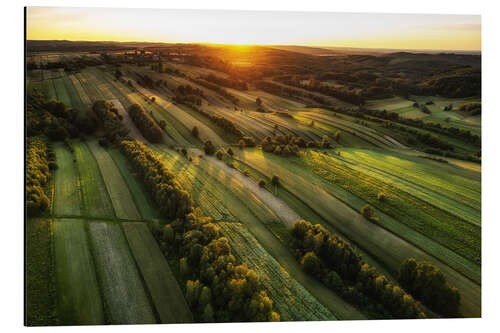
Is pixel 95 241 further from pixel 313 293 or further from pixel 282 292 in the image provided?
pixel 313 293

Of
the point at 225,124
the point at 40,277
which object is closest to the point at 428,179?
the point at 225,124

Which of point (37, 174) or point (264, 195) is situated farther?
point (264, 195)

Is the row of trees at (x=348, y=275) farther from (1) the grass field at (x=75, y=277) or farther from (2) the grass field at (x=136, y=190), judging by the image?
(1) the grass field at (x=75, y=277)

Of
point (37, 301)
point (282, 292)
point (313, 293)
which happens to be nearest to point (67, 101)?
point (37, 301)

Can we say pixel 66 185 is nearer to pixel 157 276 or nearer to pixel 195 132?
pixel 157 276

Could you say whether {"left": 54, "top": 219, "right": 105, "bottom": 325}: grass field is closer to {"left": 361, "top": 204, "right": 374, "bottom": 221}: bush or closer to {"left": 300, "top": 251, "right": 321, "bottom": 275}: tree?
{"left": 300, "top": 251, "right": 321, "bottom": 275}: tree

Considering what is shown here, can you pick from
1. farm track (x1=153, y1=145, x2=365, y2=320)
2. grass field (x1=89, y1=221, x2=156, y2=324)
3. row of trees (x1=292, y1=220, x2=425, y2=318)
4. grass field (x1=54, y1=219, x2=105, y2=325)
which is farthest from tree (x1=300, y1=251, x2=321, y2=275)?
grass field (x1=54, y1=219, x2=105, y2=325)
